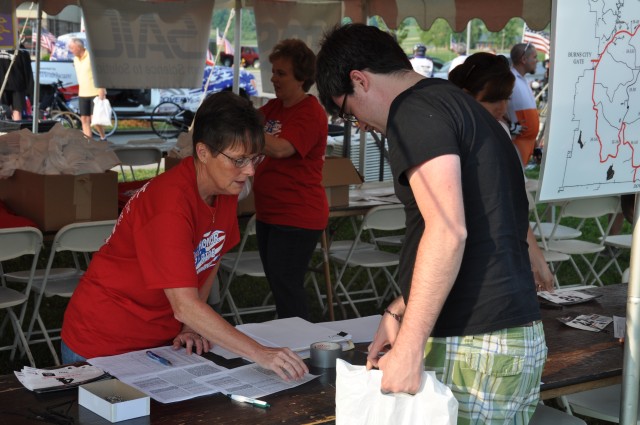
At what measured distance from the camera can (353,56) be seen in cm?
181

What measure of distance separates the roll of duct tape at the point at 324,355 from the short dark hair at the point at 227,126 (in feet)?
1.80

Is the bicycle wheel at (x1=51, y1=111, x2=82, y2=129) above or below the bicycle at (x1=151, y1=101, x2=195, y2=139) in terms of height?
above

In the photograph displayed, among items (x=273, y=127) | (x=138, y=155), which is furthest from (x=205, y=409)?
(x=138, y=155)

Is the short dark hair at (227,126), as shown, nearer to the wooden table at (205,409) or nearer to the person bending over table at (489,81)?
the wooden table at (205,409)

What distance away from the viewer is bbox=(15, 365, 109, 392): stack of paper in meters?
2.04

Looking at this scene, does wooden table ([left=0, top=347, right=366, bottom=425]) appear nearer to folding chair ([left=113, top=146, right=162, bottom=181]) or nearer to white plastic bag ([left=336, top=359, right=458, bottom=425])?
white plastic bag ([left=336, top=359, right=458, bottom=425])

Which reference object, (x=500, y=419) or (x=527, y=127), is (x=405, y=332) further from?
(x=527, y=127)

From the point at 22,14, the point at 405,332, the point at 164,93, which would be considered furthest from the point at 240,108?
the point at 22,14

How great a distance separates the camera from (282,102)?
430 centimetres

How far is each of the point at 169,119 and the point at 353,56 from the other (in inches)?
560

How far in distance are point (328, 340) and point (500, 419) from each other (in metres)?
0.76

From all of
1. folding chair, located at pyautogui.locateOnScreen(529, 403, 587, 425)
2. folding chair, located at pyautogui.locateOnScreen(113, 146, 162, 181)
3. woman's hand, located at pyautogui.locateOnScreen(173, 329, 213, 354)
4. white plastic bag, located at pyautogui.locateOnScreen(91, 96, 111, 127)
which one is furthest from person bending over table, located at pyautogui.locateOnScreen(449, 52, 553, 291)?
white plastic bag, located at pyautogui.locateOnScreen(91, 96, 111, 127)

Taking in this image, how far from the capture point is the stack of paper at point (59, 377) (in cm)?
204

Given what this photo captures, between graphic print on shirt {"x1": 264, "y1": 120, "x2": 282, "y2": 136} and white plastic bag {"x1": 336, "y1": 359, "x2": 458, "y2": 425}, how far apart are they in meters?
2.56
